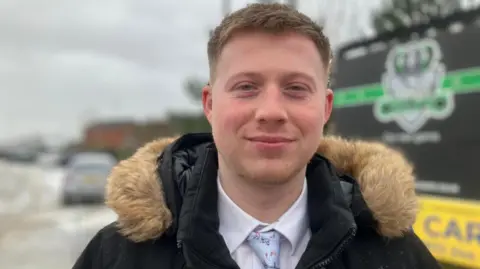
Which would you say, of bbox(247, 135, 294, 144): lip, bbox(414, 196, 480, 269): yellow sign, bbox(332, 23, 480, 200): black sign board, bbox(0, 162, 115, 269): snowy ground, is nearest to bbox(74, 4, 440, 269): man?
bbox(247, 135, 294, 144): lip

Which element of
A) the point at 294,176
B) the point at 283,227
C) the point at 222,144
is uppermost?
the point at 222,144

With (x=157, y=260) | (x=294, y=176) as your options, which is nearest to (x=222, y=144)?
(x=294, y=176)

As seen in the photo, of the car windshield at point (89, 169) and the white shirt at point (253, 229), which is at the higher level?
the white shirt at point (253, 229)

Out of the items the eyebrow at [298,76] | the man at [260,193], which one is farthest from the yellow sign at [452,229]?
the eyebrow at [298,76]

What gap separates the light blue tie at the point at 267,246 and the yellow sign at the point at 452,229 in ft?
10.2

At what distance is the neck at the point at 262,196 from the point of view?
1.67 metres

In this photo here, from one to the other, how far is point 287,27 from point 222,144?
410 mm

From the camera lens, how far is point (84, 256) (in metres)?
1.71

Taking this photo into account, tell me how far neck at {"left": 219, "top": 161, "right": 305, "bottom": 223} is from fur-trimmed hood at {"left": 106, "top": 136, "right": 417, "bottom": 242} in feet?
0.73

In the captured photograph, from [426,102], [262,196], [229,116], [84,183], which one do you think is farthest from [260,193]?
[84,183]

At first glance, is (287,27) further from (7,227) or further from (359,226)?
(7,227)

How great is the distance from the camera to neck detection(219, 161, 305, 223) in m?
1.67

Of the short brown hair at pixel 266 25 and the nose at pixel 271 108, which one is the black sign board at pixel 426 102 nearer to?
the short brown hair at pixel 266 25

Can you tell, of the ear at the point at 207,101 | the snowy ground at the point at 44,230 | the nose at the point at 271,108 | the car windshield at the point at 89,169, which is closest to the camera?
the nose at the point at 271,108
